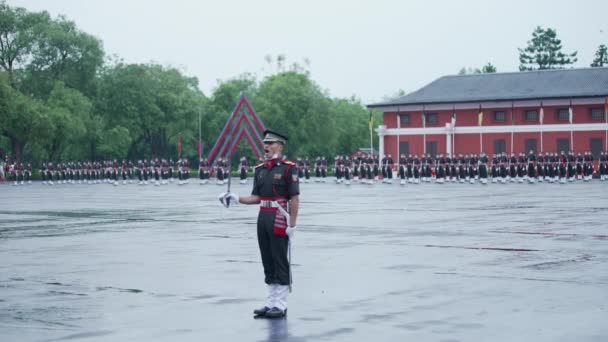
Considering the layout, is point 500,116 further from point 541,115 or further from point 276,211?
point 276,211

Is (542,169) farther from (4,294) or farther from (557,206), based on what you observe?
(4,294)

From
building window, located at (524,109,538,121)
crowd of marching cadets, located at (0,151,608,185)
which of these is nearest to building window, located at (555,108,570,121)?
building window, located at (524,109,538,121)

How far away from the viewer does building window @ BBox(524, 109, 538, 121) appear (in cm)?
7738

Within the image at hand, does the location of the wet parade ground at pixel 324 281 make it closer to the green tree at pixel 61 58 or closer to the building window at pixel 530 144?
the building window at pixel 530 144

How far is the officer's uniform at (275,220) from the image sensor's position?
1044cm

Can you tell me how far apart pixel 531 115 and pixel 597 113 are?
5.14 m

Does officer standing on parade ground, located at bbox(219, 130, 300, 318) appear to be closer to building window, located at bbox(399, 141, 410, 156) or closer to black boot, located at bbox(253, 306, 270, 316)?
black boot, located at bbox(253, 306, 270, 316)

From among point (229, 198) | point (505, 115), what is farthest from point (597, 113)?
point (229, 198)

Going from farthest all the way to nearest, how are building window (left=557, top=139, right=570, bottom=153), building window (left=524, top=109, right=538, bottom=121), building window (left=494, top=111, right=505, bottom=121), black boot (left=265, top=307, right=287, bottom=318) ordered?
1. building window (left=494, top=111, right=505, bottom=121)
2. building window (left=524, top=109, right=538, bottom=121)
3. building window (left=557, top=139, right=570, bottom=153)
4. black boot (left=265, top=307, right=287, bottom=318)

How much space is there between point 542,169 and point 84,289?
180 ft

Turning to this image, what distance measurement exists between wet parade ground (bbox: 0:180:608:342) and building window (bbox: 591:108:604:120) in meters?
52.9

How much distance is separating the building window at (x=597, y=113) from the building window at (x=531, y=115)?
4438mm

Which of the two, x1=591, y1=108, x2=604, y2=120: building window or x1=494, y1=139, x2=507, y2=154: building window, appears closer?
x1=591, y1=108, x2=604, y2=120: building window

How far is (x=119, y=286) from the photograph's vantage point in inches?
490
